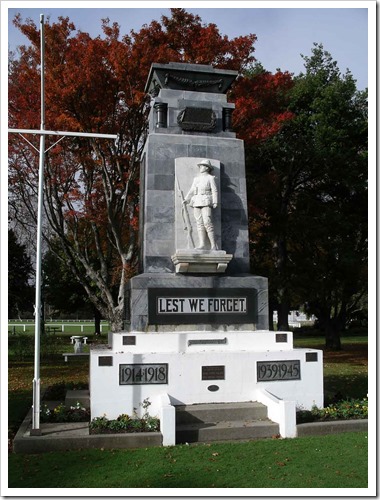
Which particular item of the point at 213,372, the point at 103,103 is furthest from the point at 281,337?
the point at 103,103

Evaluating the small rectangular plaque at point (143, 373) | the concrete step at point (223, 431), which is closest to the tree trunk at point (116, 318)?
the small rectangular plaque at point (143, 373)

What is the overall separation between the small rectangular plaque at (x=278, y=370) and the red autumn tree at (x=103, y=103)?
19.8 ft

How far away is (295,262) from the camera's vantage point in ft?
79.9

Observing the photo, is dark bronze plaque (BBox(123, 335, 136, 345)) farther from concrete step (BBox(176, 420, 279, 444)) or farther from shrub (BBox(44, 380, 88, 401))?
shrub (BBox(44, 380, 88, 401))

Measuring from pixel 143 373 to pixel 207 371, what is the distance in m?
1.16

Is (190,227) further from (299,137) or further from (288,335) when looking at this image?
(299,137)

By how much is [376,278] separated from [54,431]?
5786 millimetres

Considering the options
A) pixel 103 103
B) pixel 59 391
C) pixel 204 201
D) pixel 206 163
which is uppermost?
pixel 103 103

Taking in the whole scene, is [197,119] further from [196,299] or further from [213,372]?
[213,372]

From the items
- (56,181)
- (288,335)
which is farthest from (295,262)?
(288,335)

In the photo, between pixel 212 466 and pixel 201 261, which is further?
pixel 201 261

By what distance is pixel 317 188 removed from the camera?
24203 mm

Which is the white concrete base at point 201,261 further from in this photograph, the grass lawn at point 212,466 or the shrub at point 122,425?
the grass lawn at point 212,466

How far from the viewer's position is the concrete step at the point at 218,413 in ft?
28.7
